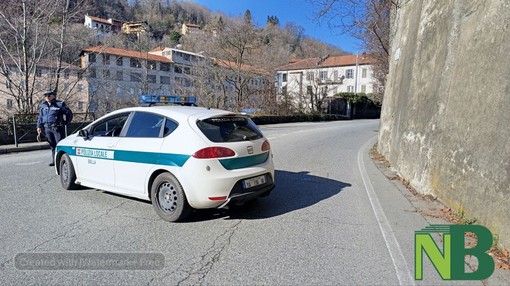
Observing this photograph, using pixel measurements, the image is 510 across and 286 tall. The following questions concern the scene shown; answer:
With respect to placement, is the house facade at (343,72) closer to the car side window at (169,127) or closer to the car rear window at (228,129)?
the car rear window at (228,129)

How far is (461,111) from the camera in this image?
15.3 feet

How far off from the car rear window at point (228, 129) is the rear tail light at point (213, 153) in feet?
0.54

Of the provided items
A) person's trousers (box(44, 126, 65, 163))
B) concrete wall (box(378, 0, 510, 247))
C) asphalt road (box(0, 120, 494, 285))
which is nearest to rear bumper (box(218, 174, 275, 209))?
asphalt road (box(0, 120, 494, 285))

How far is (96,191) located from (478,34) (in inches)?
264

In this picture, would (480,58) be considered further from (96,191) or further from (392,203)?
(96,191)

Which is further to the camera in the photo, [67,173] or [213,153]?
[67,173]

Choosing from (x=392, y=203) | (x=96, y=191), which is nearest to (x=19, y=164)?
(x=96, y=191)

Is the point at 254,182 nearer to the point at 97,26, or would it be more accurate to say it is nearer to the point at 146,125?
the point at 146,125

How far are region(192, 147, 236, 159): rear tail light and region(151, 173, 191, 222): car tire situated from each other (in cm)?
53

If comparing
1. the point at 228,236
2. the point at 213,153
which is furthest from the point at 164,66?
the point at 228,236

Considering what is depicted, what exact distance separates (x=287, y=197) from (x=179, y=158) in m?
2.29

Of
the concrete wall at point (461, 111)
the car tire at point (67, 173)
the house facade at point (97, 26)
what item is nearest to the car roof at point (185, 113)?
the car tire at point (67, 173)

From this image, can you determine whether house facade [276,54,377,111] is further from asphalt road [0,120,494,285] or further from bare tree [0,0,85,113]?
asphalt road [0,120,494,285]

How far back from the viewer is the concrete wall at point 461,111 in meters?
3.67
